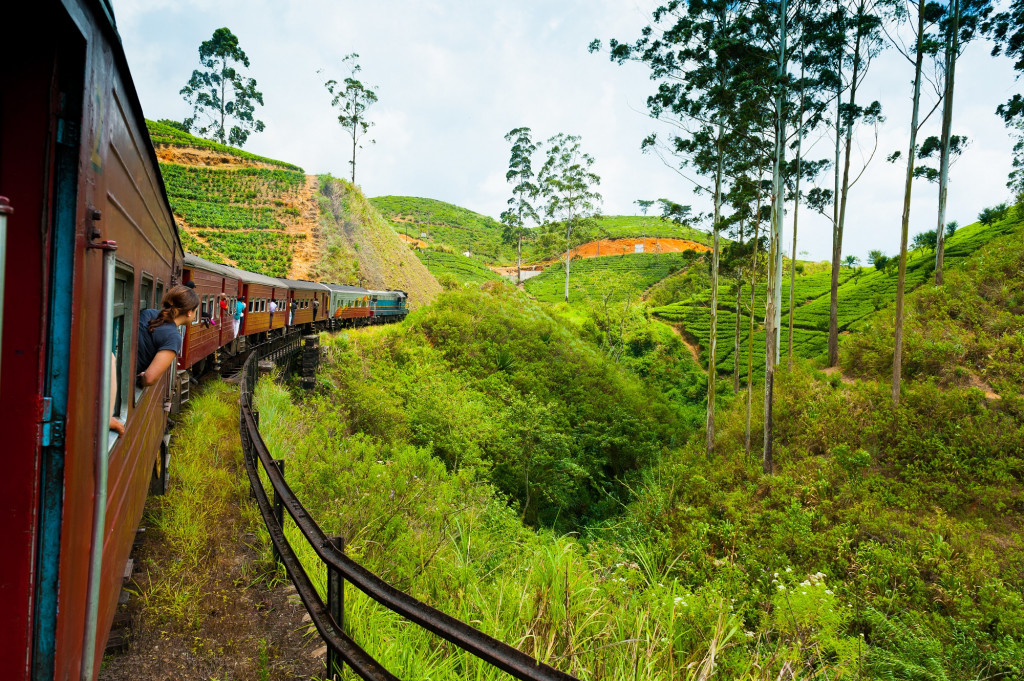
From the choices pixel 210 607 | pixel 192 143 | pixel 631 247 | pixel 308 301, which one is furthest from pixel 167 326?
pixel 631 247

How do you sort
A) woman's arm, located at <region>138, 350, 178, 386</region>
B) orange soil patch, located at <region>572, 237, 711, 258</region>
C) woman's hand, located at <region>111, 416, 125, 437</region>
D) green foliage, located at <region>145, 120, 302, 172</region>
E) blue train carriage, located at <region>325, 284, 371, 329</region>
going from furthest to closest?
orange soil patch, located at <region>572, 237, 711, 258</region>
green foliage, located at <region>145, 120, 302, 172</region>
blue train carriage, located at <region>325, 284, 371, 329</region>
woman's arm, located at <region>138, 350, 178, 386</region>
woman's hand, located at <region>111, 416, 125, 437</region>

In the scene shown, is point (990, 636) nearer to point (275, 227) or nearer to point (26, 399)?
point (26, 399)

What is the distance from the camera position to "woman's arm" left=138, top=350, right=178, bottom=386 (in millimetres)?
2814

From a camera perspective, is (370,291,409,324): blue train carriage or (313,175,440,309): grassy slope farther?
(313,175,440,309): grassy slope

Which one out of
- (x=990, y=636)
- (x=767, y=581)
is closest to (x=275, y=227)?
(x=767, y=581)

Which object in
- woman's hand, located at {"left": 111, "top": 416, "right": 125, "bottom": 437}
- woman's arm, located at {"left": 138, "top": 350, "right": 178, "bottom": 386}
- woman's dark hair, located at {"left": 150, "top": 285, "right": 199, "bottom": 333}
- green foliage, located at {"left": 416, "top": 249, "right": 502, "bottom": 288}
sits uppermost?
green foliage, located at {"left": 416, "top": 249, "right": 502, "bottom": 288}

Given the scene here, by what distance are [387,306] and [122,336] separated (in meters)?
34.9

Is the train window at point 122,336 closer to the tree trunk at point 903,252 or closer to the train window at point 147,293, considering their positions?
the train window at point 147,293

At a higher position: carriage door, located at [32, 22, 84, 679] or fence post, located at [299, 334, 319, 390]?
carriage door, located at [32, 22, 84, 679]

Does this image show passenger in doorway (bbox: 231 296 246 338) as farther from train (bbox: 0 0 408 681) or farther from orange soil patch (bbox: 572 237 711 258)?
orange soil patch (bbox: 572 237 711 258)

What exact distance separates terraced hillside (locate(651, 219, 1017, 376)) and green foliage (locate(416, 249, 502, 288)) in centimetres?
3329

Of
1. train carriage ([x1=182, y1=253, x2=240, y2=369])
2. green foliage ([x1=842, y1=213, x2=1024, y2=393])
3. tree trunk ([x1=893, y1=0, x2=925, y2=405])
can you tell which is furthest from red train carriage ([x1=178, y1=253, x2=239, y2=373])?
green foliage ([x1=842, y1=213, x2=1024, y2=393])

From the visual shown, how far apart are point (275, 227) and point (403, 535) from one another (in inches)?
1958

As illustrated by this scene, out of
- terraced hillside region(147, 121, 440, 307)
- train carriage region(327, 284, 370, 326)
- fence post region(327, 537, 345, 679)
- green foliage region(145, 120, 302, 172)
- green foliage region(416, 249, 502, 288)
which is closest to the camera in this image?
fence post region(327, 537, 345, 679)
